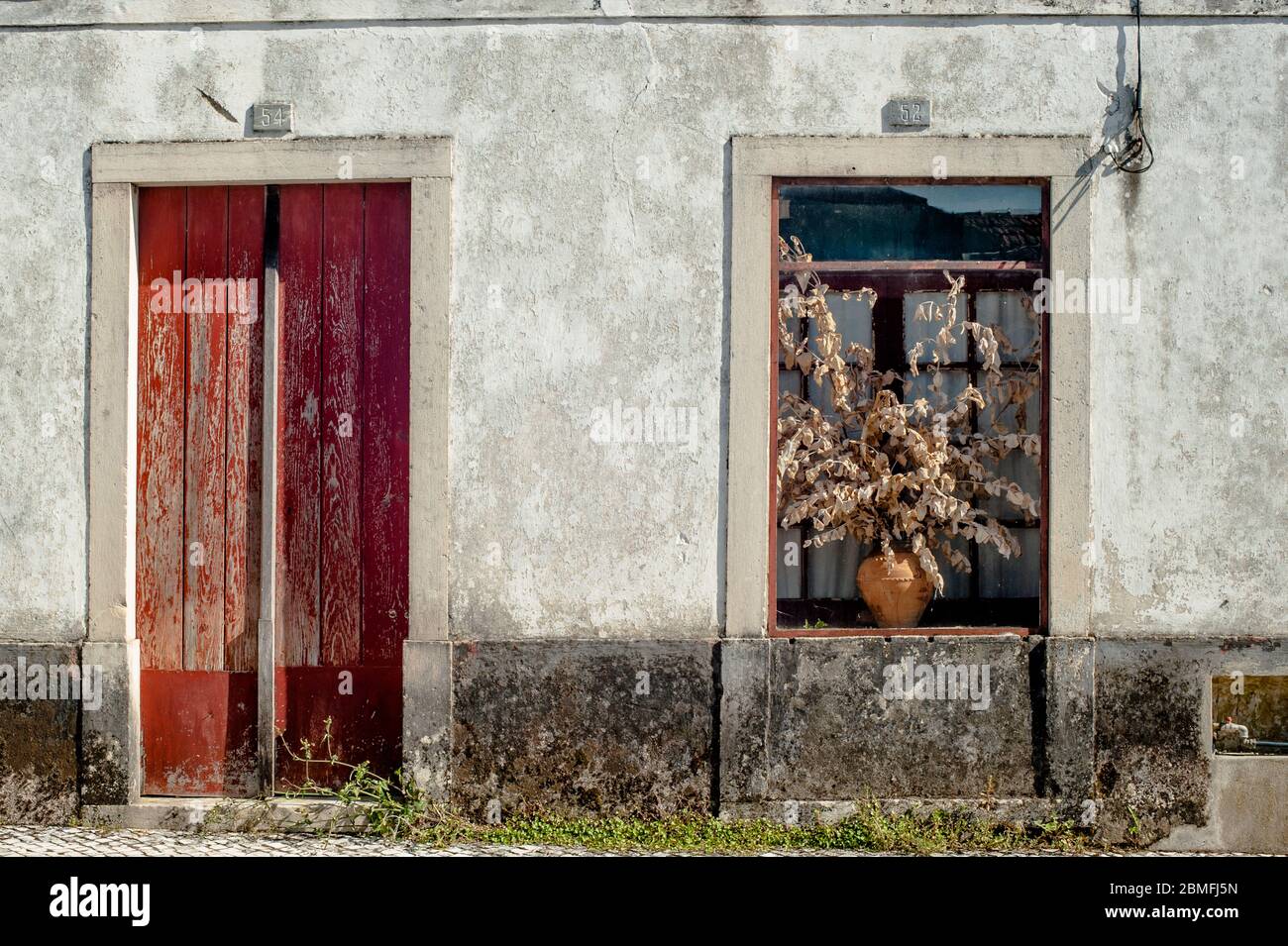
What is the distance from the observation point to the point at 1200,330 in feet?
18.6

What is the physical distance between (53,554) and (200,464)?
0.75 m

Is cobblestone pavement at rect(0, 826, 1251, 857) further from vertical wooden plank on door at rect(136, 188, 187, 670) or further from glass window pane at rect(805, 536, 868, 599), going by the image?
glass window pane at rect(805, 536, 868, 599)

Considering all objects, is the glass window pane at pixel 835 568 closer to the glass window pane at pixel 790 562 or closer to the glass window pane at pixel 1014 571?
the glass window pane at pixel 790 562

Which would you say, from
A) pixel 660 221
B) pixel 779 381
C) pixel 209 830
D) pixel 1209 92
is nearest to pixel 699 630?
pixel 779 381

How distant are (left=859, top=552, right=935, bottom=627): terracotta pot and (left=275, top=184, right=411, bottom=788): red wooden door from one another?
216 cm

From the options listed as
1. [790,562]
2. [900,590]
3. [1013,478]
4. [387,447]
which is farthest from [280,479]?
[1013,478]

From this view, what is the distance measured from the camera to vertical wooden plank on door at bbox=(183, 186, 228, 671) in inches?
232

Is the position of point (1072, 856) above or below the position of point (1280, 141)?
below

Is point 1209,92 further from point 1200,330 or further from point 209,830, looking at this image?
point 209,830

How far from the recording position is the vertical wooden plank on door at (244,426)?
5891 millimetres

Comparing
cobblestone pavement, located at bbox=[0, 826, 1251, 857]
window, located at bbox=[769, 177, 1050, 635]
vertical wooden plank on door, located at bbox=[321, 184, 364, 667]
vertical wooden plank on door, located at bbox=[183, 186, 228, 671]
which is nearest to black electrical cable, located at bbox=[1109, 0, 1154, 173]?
window, located at bbox=[769, 177, 1050, 635]

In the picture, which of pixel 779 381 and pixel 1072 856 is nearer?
pixel 1072 856

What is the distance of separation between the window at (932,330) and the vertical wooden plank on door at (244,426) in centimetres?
237

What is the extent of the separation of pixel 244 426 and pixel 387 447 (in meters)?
0.68
